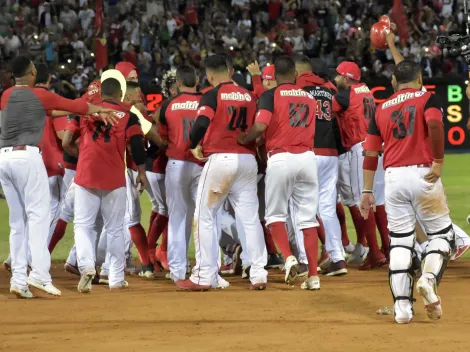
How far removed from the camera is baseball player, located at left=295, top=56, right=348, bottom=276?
1127cm

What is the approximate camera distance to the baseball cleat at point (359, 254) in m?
12.5

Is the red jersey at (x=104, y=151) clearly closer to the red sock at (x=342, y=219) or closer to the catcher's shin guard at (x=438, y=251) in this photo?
the red sock at (x=342, y=219)

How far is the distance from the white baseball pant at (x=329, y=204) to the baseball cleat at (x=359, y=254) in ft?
3.27

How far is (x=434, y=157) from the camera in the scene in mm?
8328

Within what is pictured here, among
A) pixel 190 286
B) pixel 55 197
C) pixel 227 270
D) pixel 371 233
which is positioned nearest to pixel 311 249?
pixel 190 286

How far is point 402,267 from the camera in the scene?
838cm

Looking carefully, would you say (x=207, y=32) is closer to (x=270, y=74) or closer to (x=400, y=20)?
(x=400, y=20)

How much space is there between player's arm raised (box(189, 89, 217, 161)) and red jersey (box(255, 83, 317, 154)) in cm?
48

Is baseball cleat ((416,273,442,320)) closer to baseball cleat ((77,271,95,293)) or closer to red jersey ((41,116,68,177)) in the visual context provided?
baseball cleat ((77,271,95,293))

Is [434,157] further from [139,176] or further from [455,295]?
[139,176]

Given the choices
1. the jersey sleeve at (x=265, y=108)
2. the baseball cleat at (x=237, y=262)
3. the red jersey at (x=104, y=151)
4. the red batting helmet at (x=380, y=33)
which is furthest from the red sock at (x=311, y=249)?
the red batting helmet at (x=380, y=33)

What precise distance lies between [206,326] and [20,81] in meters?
3.34

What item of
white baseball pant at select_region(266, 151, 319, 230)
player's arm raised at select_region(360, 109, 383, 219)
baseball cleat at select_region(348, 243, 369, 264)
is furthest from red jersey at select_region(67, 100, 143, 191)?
baseball cleat at select_region(348, 243, 369, 264)

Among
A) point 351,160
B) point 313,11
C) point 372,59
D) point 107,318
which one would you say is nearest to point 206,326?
point 107,318
